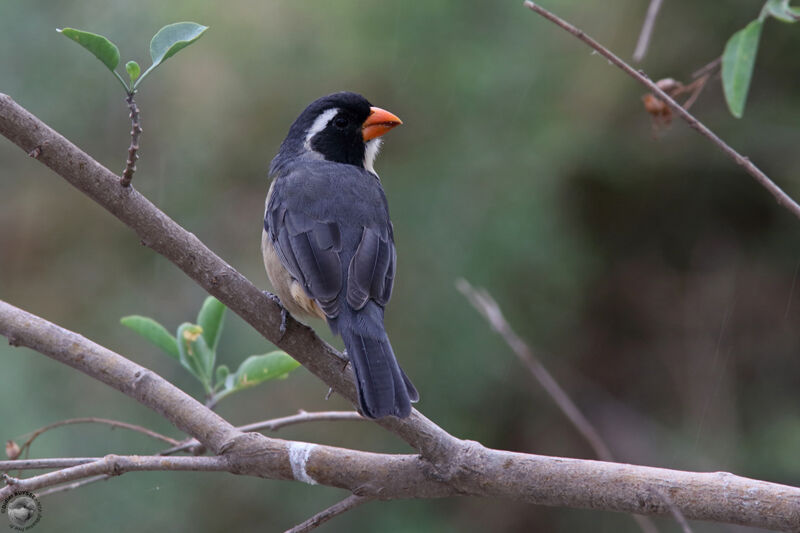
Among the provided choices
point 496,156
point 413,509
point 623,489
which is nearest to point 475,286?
point 496,156

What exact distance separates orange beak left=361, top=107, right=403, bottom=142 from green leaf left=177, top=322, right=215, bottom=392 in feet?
5.02

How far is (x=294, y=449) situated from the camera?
7.86ft

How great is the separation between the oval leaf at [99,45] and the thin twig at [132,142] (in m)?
0.10

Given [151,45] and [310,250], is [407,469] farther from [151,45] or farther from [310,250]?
[151,45]

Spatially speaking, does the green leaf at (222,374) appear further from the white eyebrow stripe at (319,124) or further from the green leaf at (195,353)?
the white eyebrow stripe at (319,124)

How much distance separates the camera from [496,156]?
16.5ft

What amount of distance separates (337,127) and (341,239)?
91 centimetres

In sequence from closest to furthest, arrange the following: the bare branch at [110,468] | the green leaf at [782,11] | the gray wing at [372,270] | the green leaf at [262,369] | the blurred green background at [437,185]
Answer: the bare branch at [110,468], the green leaf at [782,11], the green leaf at [262,369], the gray wing at [372,270], the blurred green background at [437,185]

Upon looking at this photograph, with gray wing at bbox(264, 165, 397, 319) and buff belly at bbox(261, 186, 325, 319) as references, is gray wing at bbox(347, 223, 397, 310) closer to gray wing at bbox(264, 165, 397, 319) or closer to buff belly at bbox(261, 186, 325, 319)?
gray wing at bbox(264, 165, 397, 319)

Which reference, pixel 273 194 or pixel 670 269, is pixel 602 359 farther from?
pixel 273 194

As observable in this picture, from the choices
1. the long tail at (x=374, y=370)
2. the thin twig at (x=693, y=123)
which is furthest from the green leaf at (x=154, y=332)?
the thin twig at (x=693, y=123)

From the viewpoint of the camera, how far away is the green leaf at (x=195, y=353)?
278cm

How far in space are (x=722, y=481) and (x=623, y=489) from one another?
9.3 inches

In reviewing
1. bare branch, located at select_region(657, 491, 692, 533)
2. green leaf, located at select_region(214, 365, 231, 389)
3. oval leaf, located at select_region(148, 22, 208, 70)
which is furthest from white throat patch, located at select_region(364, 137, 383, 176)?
bare branch, located at select_region(657, 491, 692, 533)
